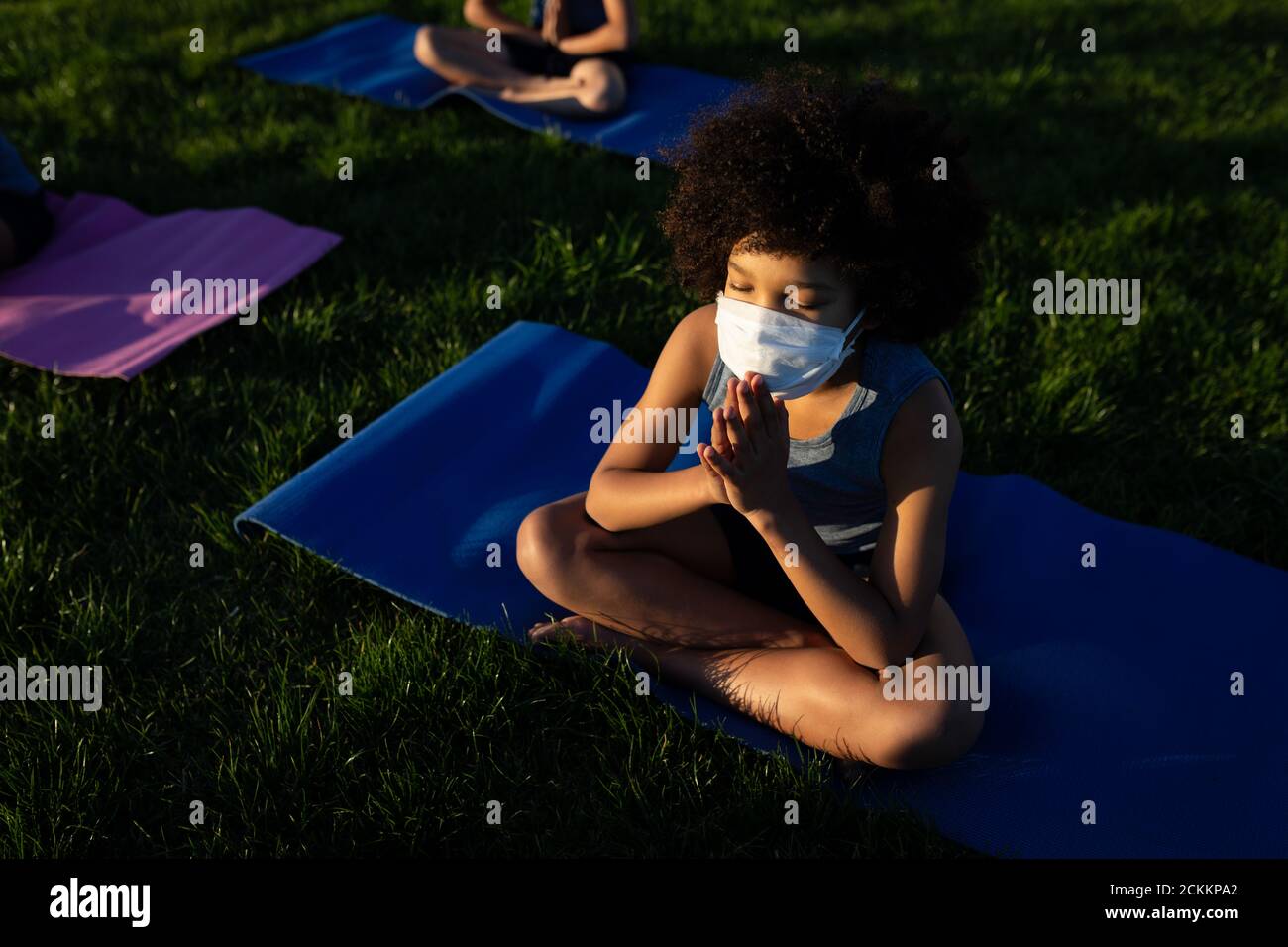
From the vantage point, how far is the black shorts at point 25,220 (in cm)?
379

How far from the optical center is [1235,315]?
376 cm

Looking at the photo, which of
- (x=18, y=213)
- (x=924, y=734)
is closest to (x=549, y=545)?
(x=924, y=734)

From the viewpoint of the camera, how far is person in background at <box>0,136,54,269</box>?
378cm

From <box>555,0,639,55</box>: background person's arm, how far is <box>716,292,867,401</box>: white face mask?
11.3 ft

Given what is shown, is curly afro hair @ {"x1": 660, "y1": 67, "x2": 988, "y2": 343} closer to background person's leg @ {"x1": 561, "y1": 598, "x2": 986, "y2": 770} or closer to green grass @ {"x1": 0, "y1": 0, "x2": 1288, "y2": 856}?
background person's leg @ {"x1": 561, "y1": 598, "x2": 986, "y2": 770}

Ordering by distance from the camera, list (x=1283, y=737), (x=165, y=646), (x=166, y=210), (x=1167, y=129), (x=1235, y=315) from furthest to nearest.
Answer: (x=1167, y=129)
(x=166, y=210)
(x=1235, y=315)
(x=165, y=646)
(x=1283, y=737)

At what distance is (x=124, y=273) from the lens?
3.78 m

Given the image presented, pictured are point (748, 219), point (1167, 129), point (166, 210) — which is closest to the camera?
point (748, 219)

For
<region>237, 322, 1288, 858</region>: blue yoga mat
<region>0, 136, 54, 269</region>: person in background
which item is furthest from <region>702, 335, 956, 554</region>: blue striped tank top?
<region>0, 136, 54, 269</region>: person in background

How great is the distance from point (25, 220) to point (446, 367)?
1774 mm

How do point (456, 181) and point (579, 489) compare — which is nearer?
point (579, 489)
